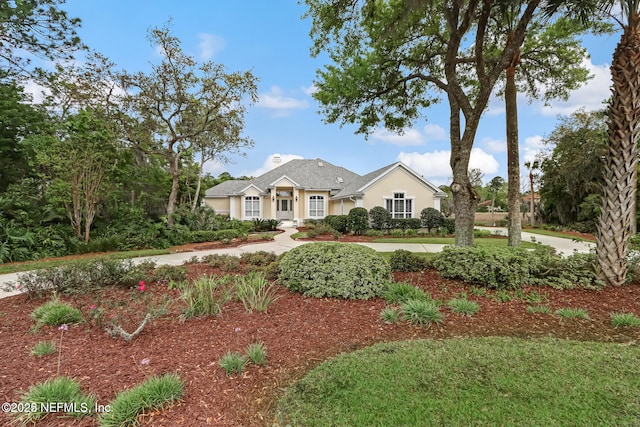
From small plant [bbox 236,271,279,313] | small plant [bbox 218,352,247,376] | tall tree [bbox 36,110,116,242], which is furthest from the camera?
tall tree [bbox 36,110,116,242]

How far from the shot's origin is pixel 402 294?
5258 millimetres

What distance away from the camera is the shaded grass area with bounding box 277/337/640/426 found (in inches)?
93.0

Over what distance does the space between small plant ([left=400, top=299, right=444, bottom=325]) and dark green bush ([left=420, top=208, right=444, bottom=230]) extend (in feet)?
56.5

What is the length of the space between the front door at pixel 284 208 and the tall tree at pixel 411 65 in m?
17.7

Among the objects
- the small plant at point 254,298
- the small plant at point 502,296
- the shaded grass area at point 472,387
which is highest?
the small plant at point 254,298

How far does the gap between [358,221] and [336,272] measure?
14226 mm

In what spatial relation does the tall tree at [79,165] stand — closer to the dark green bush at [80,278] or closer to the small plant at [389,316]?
the dark green bush at [80,278]

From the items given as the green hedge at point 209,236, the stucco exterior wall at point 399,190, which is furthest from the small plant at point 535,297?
the stucco exterior wall at point 399,190

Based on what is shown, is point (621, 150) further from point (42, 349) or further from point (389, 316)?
point (42, 349)

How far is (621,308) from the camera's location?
4.75m

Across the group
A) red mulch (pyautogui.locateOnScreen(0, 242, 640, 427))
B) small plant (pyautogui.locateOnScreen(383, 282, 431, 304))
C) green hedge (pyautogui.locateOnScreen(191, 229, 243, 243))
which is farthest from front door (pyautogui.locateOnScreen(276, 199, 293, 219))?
small plant (pyautogui.locateOnScreen(383, 282, 431, 304))

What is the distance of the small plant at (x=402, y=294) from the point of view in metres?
5.08

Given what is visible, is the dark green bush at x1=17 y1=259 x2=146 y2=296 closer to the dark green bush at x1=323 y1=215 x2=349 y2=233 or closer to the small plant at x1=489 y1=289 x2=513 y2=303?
the small plant at x1=489 y1=289 x2=513 y2=303

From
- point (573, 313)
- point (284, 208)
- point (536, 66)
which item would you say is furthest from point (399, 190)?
point (573, 313)
